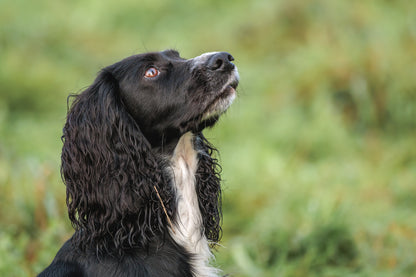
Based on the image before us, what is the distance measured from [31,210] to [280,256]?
2384 millimetres

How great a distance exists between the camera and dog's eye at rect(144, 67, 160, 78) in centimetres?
345

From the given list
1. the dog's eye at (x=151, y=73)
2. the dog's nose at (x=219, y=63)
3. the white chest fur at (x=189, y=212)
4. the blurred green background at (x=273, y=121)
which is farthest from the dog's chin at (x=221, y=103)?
the blurred green background at (x=273, y=121)

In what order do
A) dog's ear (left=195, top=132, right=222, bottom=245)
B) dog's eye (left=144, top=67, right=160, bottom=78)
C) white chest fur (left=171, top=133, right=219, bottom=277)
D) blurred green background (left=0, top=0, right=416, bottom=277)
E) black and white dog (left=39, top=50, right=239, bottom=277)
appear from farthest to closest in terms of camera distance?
blurred green background (left=0, top=0, right=416, bottom=277)
dog's ear (left=195, top=132, right=222, bottom=245)
dog's eye (left=144, top=67, right=160, bottom=78)
white chest fur (left=171, top=133, right=219, bottom=277)
black and white dog (left=39, top=50, right=239, bottom=277)

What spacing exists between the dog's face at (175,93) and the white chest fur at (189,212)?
14cm

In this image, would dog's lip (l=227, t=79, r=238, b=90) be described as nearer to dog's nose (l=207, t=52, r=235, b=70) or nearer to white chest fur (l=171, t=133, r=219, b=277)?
dog's nose (l=207, t=52, r=235, b=70)

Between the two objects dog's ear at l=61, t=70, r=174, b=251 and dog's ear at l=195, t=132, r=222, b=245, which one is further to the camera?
dog's ear at l=195, t=132, r=222, b=245

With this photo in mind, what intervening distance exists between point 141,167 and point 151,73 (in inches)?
23.6

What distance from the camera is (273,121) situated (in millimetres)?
7824

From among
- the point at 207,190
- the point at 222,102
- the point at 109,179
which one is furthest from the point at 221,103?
the point at 109,179

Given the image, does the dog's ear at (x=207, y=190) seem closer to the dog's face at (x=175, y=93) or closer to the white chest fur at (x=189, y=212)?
the white chest fur at (x=189, y=212)

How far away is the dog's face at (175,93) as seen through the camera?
3344 millimetres

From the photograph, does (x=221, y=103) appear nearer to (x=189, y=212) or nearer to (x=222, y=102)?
(x=222, y=102)

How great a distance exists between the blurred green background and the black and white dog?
969 millimetres

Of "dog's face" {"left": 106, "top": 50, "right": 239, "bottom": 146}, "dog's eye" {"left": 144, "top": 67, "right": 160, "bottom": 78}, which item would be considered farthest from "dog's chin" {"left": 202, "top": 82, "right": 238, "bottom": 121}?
"dog's eye" {"left": 144, "top": 67, "right": 160, "bottom": 78}
